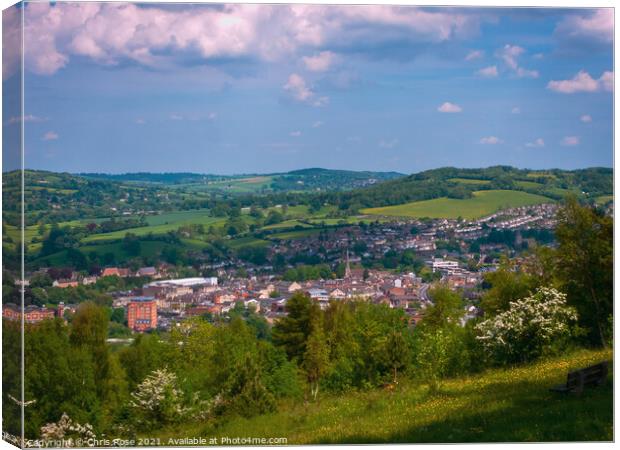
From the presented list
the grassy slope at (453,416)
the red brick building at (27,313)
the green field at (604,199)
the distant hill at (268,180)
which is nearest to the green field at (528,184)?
the green field at (604,199)

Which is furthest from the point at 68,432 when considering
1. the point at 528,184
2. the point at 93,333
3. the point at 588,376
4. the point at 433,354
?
the point at 528,184

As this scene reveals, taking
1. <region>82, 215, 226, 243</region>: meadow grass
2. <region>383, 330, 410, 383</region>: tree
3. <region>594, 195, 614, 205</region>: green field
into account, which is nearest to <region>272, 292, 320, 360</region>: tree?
<region>383, 330, 410, 383</region>: tree

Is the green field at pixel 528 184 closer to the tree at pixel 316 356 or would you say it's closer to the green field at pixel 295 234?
the green field at pixel 295 234

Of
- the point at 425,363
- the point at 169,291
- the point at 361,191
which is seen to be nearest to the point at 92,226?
the point at 169,291

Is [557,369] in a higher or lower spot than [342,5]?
lower

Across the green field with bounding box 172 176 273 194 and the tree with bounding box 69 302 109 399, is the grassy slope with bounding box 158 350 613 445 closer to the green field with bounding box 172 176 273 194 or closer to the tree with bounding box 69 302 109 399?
the tree with bounding box 69 302 109 399

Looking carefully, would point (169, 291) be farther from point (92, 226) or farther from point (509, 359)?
point (509, 359)
